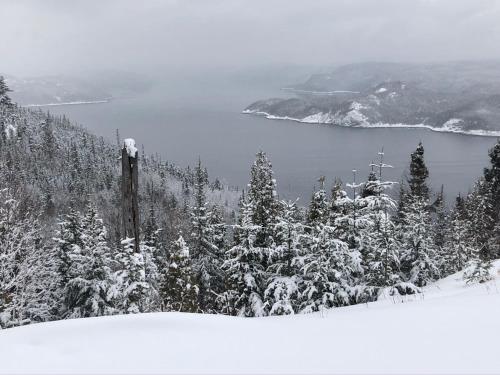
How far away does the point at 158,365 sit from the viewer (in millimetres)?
4562

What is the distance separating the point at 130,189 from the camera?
6621 millimetres

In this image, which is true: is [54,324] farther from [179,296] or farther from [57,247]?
[57,247]

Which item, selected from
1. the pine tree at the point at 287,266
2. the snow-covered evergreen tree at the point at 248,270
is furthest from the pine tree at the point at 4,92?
the pine tree at the point at 287,266

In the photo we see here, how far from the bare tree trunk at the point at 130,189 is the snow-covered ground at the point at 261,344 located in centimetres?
165

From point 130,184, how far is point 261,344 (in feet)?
11.2

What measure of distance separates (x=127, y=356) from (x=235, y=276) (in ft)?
51.2

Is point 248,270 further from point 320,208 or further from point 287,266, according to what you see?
point 320,208

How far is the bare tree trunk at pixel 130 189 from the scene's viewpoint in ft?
21.2

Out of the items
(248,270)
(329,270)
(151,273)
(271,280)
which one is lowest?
(151,273)

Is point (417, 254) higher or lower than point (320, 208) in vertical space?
lower

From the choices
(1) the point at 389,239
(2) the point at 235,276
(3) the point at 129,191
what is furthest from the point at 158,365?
(2) the point at 235,276

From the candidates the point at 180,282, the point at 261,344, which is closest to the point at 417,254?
the point at 180,282

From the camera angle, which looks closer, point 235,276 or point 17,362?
point 17,362

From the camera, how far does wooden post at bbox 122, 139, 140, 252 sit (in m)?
6.46
